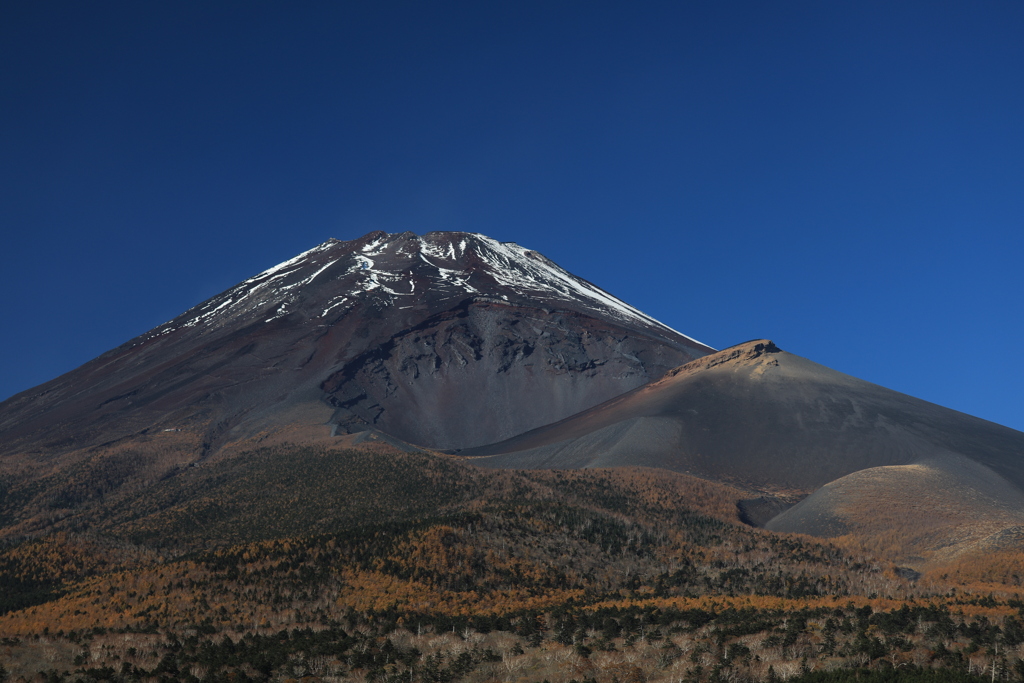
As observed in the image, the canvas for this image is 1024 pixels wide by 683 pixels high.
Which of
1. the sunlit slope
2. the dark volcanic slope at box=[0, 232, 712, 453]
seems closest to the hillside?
the sunlit slope

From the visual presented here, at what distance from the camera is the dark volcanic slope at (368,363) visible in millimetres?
112125

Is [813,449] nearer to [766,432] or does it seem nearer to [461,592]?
[766,432]

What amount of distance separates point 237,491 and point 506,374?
64463 millimetres

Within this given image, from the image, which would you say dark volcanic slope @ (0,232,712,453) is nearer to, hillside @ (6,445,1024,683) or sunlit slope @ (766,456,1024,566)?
hillside @ (6,445,1024,683)

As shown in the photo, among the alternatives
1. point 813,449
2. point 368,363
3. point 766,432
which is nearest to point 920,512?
point 813,449

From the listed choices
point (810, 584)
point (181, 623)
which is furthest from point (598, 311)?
point (181, 623)

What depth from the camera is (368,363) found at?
421 ft

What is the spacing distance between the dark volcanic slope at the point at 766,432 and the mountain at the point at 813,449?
21cm

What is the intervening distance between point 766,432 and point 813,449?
228 inches

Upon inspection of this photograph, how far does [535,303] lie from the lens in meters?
149

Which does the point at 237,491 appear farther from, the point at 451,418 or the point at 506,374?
the point at 506,374

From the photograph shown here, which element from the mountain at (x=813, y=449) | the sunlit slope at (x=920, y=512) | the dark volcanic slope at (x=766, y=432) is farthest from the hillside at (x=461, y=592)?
the dark volcanic slope at (x=766, y=432)

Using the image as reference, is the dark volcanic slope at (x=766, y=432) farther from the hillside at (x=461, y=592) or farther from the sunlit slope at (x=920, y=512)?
the hillside at (x=461, y=592)

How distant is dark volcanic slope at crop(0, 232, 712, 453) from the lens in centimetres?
11212
